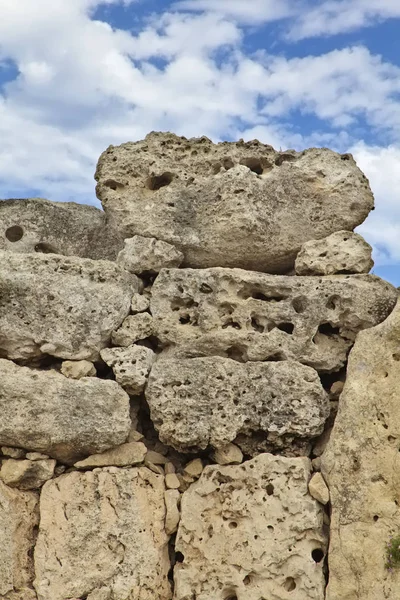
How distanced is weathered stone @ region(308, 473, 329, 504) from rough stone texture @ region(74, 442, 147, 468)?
1.24 metres

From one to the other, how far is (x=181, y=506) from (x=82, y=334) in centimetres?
146

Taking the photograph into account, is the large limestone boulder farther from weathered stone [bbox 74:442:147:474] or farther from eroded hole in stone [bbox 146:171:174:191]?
weathered stone [bbox 74:442:147:474]

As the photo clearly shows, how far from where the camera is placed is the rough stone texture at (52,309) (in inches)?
190

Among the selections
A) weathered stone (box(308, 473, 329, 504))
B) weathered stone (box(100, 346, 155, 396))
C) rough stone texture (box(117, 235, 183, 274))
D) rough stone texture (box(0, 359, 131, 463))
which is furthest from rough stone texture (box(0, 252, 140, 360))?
weathered stone (box(308, 473, 329, 504))

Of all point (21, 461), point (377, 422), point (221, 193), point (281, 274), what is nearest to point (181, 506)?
point (21, 461)

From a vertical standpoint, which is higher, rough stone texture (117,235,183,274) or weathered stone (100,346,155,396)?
rough stone texture (117,235,183,274)

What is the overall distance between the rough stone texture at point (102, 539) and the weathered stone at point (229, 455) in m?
0.54

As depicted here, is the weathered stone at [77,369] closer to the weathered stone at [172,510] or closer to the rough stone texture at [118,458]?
the rough stone texture at [118,458]

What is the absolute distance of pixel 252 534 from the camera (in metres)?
4.45

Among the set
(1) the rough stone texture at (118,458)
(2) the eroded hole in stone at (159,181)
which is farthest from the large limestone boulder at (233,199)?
(1) the rough stone texture at (118,458)

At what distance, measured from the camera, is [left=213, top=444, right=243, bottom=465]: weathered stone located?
4.67 meters

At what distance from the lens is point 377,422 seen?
4.43 m

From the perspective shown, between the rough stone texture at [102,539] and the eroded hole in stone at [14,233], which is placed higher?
the eroded hole in stone at [14,233]

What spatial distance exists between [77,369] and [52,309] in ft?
1.61
